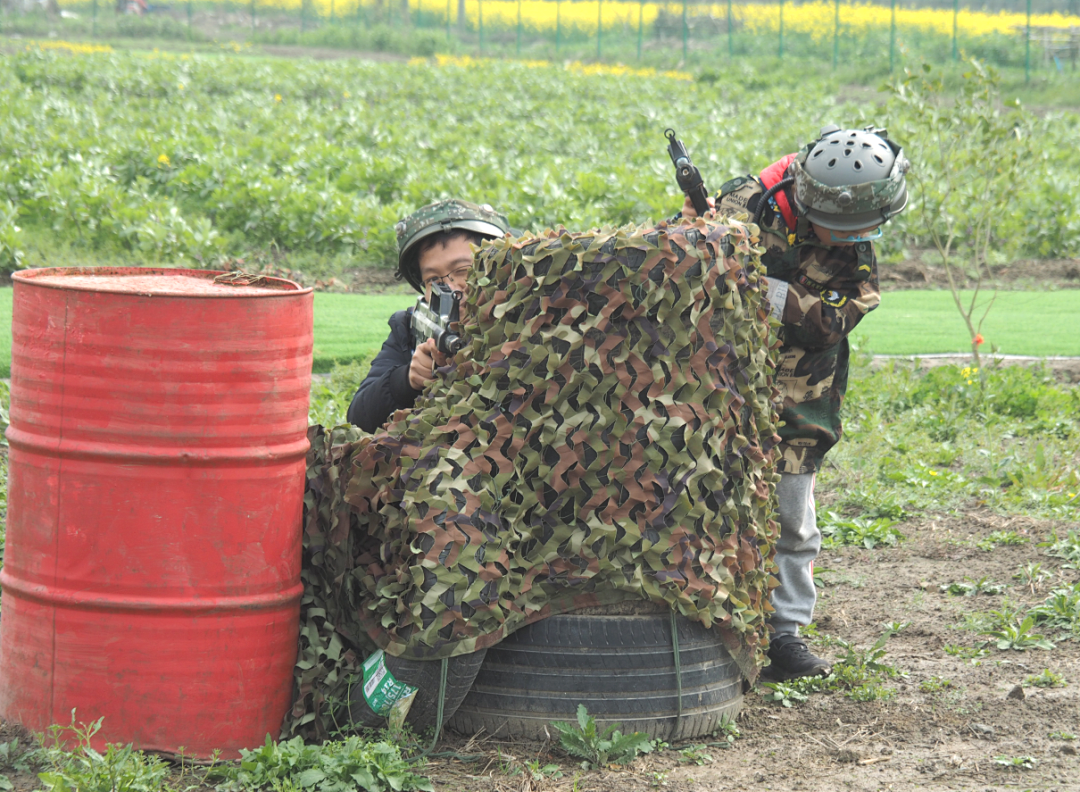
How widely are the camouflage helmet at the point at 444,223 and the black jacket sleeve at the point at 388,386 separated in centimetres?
24

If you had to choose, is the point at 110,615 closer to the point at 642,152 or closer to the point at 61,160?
the point at 61,160

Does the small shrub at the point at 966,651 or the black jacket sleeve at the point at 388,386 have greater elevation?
the black jacket sleeve at the point at 388,386

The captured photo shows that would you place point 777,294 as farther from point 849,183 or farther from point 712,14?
point 712,14

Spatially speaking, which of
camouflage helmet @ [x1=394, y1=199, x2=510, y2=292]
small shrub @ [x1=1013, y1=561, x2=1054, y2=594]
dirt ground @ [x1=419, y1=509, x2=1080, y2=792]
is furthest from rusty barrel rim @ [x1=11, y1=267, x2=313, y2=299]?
small shrub @ [x1=1013, y1=561, x2=1054, y2=594]

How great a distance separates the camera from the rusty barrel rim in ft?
9.48

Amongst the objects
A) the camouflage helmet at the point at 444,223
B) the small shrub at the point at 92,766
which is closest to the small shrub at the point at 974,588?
the camouflage helmet at the point at 444,223

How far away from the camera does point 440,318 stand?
3.41m

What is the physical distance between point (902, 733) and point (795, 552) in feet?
2.76

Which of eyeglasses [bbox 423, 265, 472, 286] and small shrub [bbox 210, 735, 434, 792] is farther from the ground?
eyeglasses [bbox 423, 265, 472, 286]

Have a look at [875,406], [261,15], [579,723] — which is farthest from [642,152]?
[261,15]

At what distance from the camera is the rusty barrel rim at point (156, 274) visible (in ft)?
9.48

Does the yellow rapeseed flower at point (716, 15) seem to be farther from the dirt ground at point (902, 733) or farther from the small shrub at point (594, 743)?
the small shrub at point (594, 743)

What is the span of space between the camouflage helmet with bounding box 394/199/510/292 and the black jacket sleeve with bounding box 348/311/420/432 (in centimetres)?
24

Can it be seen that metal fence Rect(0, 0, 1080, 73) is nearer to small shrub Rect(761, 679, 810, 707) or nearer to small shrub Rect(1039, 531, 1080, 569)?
small shrub Rect(1039, 531, 1080, 569)
